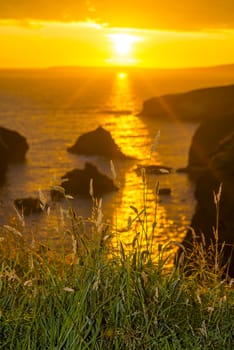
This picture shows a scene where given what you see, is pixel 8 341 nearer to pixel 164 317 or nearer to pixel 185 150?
pixel 164 317

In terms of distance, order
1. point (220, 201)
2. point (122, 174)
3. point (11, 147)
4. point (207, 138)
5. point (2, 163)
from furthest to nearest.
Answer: point (11, 147), point (2, 163), point (207, 138), point (122, 174), point (220, 201)

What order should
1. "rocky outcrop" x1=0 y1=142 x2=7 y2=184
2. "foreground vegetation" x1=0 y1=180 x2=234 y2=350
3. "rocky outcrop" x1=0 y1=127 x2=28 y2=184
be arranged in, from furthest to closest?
"rocky outcrop" x1=0 y1=127 x2=28 y2=184 → "rocky outcrop" x1=0 y1=142 x2=7 y2=184 → "foreground vegetation" x1=0 y1=180 x2=234 y2=350

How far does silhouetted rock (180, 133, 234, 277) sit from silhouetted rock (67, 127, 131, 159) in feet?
280

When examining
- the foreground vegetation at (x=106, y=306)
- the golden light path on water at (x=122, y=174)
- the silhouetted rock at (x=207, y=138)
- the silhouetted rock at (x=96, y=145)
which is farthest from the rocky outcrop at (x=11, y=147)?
the foreground vegetation at (x=106, y=306)

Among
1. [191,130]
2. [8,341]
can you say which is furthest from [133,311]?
[191,130]

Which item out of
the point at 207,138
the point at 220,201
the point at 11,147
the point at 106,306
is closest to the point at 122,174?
the point at 207,138

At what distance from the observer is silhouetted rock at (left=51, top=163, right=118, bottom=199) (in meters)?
91.2

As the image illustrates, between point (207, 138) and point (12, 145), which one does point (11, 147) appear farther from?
point (207, 138)

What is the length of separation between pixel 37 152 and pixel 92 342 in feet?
449

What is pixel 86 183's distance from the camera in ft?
309

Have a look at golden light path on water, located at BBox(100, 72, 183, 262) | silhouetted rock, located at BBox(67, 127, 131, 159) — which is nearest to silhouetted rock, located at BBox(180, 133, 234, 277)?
golden light path on water, located at BBox(100, 72, 183, 262)

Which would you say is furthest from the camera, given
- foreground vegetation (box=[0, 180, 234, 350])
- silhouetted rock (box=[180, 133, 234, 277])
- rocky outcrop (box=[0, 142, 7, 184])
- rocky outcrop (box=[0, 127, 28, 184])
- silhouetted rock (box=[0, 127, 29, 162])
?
silhouetted rock (box=[0, 127, 29, 162])

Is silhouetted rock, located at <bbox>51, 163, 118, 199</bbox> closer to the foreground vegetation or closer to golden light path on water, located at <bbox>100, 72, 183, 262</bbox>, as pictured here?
golden light path on water, located at <bbox>100, 72, 183, 262</bbox>

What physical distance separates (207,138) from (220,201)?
7490cm
